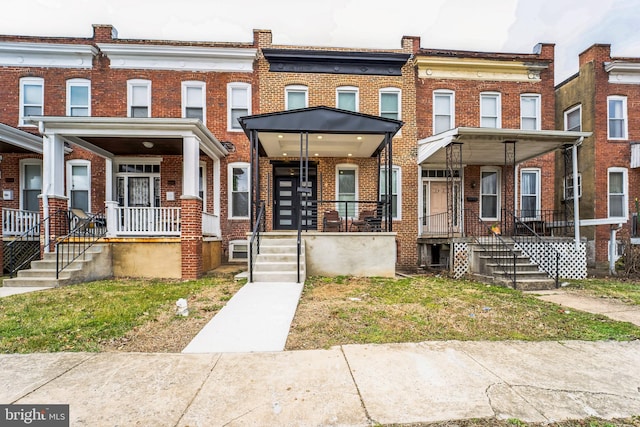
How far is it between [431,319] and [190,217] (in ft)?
22.0

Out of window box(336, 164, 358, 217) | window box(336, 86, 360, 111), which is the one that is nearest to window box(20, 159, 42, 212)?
window box(336, 164, 358, 217)

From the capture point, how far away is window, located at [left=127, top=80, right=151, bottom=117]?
11.9m

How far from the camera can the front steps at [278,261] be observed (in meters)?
7.44

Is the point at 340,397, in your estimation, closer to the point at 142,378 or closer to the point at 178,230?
the point at 142,378

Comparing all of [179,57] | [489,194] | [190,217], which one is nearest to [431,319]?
[190,217]

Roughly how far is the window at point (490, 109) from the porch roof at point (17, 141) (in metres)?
16.0

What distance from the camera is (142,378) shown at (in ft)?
10.1

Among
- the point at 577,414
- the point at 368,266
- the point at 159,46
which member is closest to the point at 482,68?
the point at 368,266

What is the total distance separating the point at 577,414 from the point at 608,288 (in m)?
7.48

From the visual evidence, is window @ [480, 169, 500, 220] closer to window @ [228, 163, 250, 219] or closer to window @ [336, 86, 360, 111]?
window @ [336, 86, 360, 111]

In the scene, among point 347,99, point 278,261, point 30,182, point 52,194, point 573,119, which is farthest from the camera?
point 573,119

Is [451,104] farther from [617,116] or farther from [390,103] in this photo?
[617,116]

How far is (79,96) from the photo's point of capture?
11820 mm

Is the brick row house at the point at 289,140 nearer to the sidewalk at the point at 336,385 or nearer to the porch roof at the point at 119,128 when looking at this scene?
the porch roof at the point at 119,128
